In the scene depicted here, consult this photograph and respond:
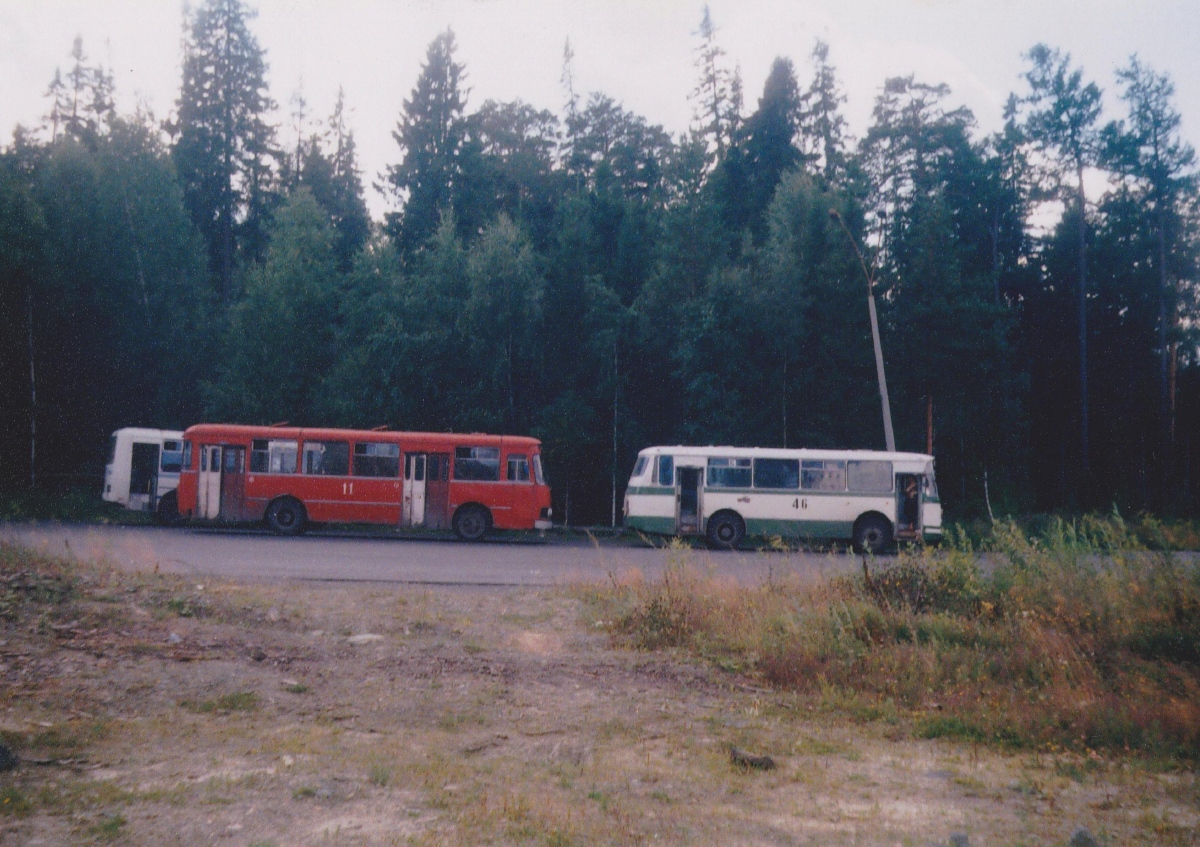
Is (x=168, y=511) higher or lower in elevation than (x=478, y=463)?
lower

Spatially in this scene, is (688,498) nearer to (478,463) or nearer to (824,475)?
(824,475)

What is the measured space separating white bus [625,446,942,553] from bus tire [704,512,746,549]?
28 millimetres

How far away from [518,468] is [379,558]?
23.1 ft

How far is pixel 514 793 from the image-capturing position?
16.9 feet

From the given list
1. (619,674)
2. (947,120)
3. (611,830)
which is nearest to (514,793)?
(611,830)

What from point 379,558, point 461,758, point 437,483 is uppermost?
point 437,483

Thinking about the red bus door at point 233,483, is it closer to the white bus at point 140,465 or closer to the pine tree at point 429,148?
the white bus at point 140,465

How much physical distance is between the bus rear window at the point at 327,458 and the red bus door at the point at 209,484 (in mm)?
2429

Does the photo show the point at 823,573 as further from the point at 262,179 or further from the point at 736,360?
the point at 262,179

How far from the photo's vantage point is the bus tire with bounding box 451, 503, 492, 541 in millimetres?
25578

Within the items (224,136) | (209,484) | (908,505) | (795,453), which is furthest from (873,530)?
(224,136)

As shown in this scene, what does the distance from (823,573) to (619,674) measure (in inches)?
198

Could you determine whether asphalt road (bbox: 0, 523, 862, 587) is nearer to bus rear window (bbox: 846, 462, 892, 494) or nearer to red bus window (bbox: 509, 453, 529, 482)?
red bus window (bbox: 509, 453, 529, 482)

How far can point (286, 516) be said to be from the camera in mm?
25203
